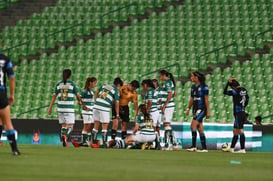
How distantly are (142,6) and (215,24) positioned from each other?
371 centimetres

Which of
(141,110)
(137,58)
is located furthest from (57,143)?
(137,58)

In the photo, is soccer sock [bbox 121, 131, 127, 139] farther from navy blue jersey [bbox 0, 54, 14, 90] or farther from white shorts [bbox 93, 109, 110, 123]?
navy blue jersey [bbox 0, 54, 14, 90]

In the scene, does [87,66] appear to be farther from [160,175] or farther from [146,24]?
[160,175]

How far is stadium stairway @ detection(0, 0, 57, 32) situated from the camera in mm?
37500

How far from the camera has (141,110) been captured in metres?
23.1

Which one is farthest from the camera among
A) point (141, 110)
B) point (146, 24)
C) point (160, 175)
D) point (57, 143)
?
point (146, 24)

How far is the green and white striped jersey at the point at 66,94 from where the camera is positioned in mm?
22406

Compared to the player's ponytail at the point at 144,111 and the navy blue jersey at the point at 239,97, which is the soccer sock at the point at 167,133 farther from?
the navy blue jersey at the point at 239,97

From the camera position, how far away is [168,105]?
23547mm

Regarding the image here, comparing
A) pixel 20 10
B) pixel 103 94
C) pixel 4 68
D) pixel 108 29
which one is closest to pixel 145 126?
pixel 103 94

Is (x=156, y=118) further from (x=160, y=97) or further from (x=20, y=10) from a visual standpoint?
(x=20, y=10)

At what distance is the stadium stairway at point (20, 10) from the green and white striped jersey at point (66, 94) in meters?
15.6

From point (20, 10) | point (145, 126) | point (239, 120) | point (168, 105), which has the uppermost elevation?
point (20, 10)

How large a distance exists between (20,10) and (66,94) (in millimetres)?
16160
